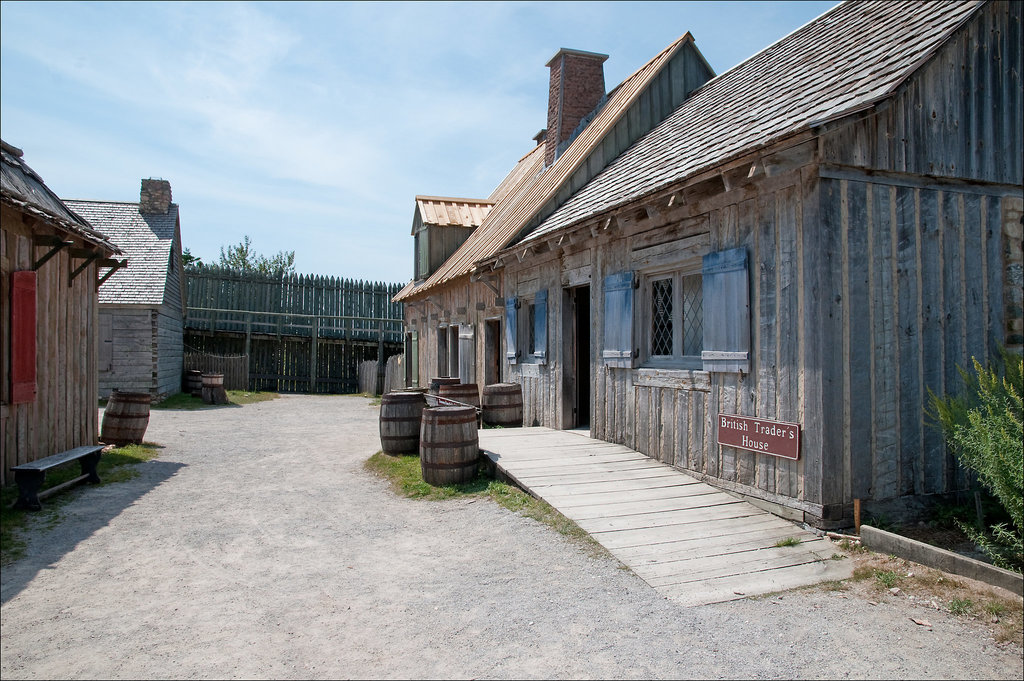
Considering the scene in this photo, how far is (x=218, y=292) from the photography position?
24828mm

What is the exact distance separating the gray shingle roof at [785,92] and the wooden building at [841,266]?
45mm

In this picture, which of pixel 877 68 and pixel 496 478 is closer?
pixel 877 68

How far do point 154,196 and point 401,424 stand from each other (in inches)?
656

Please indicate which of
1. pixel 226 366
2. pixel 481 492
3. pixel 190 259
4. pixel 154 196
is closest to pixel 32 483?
pixel 481 492

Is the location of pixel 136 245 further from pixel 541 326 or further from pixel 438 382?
pixel 541 326

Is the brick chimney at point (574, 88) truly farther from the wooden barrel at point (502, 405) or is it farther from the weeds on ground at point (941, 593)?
the weeds on ground at point (941, 593)

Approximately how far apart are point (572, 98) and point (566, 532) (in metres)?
10.7

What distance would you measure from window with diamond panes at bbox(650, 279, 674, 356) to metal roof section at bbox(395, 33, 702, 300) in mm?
3549

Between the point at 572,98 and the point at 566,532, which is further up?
the point at 572,98

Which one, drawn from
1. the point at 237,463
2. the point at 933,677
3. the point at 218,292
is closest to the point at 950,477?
the point at 933,677

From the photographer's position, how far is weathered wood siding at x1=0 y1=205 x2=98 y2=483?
7387 mm

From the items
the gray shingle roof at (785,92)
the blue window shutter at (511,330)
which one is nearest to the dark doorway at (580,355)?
the gray shingle roof at (785,92)

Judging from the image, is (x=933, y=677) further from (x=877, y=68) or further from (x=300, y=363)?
(x=300, y=363)

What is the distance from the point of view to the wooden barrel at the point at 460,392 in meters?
10.4
